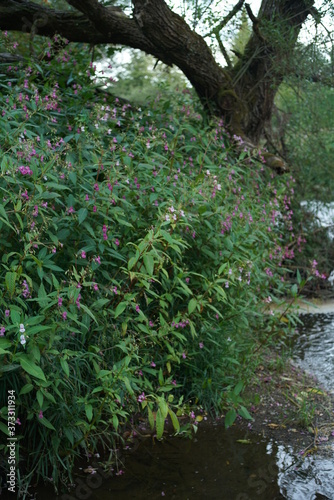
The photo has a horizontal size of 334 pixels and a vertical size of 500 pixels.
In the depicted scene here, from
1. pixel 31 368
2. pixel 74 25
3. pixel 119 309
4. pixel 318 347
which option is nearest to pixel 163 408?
pixel 119 309

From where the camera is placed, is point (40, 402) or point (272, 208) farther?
point (272, 208)

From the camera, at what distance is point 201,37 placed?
235 inches

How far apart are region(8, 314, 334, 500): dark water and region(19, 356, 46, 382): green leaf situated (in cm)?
84

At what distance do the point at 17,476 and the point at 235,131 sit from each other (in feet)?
13.9

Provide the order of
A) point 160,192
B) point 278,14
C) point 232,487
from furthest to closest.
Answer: point 278,14 < point 160,192 < point 232,487

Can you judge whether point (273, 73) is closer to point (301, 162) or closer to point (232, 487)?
point (301, 162)

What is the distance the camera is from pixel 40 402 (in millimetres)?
2537

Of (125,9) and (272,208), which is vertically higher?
(125,9)

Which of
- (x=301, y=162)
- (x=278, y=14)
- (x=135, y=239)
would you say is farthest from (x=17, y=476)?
(x=301, y=162)

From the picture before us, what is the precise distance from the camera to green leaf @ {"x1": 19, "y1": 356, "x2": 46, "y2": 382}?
2381mm

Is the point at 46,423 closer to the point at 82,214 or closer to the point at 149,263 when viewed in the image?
the point at 149,263

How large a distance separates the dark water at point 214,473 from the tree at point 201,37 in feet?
11.6

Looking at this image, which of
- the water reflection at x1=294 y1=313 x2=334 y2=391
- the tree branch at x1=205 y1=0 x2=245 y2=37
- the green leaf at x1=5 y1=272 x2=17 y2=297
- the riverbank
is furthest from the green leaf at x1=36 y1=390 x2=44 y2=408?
the tree branch at x1=205 y1=0 x2=245 y2=37

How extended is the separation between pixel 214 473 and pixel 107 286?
1.15m
